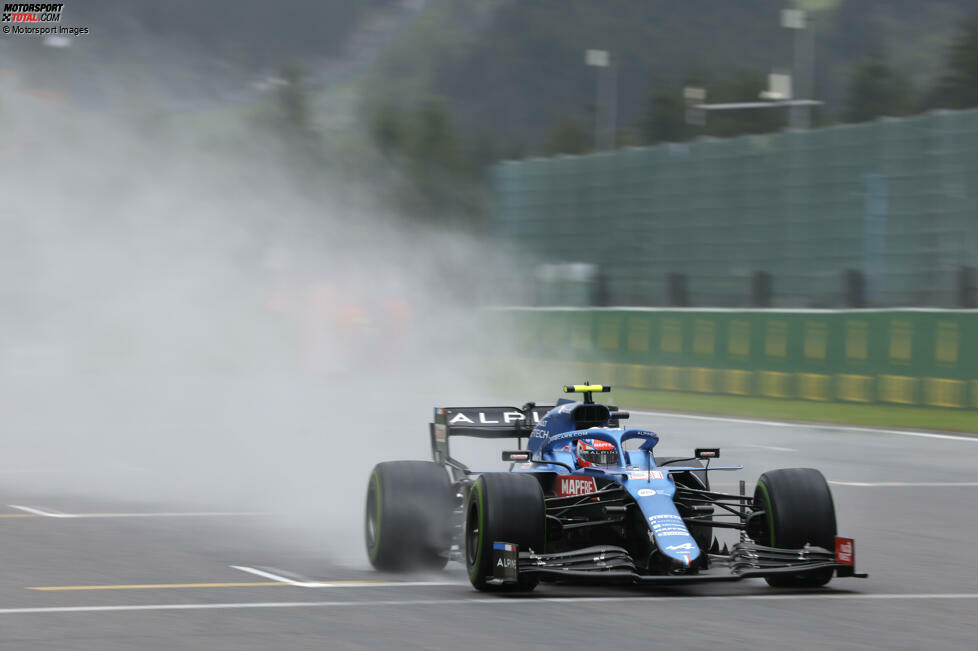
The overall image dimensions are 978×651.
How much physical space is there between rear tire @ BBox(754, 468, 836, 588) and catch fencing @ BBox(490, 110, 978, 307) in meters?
21.8

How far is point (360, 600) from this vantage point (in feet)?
33.0

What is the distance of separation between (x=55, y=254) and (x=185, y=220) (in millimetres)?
2473

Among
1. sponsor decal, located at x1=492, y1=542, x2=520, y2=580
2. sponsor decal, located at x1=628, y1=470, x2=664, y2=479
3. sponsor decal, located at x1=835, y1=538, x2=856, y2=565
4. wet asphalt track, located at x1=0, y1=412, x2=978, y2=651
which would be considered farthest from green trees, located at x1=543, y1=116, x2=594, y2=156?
sponsor decal, located at x1=492, y1=542, x2=520, y2=580

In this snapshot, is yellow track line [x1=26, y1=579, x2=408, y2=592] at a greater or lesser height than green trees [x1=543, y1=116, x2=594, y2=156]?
lesser

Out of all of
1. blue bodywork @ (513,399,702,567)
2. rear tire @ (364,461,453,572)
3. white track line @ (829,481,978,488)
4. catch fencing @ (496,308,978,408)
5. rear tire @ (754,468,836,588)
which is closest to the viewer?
blue bodywork @ (513,399,702,567)

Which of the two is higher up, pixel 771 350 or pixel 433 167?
pixel 433 167

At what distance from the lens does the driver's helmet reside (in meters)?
11.1

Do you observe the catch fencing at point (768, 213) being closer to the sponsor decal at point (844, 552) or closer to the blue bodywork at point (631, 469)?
the blue bodywork at point (631, 469)

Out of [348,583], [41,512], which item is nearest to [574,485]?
[348,583]

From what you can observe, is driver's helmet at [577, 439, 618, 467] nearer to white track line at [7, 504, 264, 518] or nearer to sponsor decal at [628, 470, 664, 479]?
sponsor decal at [628, 470, 664, 479]

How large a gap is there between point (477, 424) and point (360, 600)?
10.5 feet

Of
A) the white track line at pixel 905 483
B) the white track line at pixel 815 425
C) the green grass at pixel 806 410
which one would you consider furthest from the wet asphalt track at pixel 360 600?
the green grass at pixel 806 410

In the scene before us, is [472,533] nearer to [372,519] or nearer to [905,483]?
[372,519]

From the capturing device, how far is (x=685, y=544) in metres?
9.92
